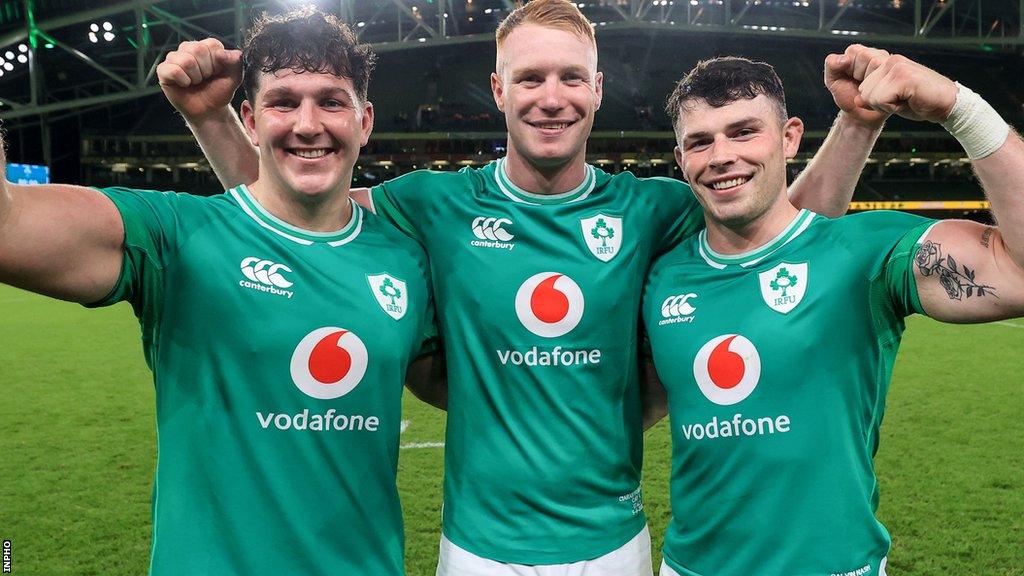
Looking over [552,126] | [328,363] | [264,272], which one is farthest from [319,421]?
[552,126]

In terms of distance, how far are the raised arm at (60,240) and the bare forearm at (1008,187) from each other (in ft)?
6.17

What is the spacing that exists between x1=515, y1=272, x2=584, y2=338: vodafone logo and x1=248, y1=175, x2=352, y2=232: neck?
528mm

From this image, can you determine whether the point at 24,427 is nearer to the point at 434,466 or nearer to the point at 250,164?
the point at 434,466

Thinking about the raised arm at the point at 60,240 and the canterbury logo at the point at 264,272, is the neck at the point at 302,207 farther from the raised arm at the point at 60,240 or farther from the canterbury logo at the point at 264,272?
the raised arm at the point at 60,240

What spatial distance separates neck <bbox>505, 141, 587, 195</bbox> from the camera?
2354mm

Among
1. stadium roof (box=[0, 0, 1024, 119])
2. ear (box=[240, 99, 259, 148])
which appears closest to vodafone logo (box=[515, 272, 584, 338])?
ear (box=[240, 99, 259, 148])

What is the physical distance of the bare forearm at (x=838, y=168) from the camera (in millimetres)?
2529

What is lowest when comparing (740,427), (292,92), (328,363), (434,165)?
(434,165)

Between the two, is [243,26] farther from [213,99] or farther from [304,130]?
[304,130]

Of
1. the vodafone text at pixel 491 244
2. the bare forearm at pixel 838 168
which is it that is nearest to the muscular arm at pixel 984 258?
the bare forearm at pixel 838 168

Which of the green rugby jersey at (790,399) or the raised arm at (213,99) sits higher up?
the raised arm at (213,99)

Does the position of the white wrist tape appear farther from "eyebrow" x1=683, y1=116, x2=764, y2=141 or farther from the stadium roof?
the stadium roof

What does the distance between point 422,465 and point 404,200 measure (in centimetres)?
307

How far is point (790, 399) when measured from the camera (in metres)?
2.01
